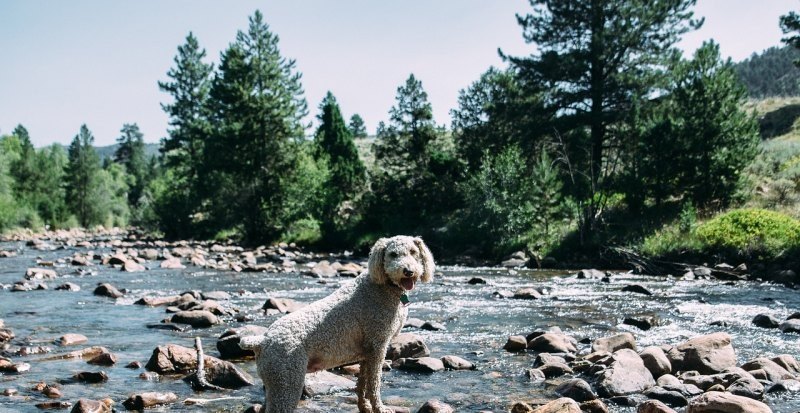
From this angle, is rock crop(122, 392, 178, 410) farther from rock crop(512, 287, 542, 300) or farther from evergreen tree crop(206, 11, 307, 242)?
evergreen tree crop(206, 11, 307, 242)

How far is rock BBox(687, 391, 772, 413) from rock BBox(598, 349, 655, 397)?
4.48 ft

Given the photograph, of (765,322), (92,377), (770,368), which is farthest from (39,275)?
(770,368)

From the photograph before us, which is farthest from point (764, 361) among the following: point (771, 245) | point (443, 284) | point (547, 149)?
point (547, 149)

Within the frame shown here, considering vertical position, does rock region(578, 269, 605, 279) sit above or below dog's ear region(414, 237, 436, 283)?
below

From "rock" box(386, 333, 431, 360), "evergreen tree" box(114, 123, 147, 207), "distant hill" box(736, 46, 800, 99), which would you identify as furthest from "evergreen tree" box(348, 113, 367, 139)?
"rock" box(386, 333, 431, 360)

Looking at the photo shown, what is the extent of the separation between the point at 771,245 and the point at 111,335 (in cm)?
2313

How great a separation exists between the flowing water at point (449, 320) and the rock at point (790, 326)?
14.9 inches

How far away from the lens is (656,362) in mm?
9273

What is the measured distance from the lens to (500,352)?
1131 cm

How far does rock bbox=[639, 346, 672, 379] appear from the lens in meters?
9.25

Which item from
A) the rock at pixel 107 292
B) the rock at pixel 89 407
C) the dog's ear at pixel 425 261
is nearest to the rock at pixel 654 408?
the dog's ear at pixel 425 261

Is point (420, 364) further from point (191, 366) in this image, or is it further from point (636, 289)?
point (636, 289)

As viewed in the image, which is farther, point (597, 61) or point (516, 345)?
point (597, 61)

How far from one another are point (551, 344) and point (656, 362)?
2.18 m
